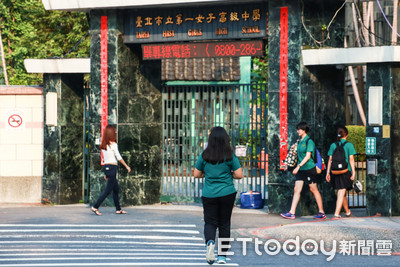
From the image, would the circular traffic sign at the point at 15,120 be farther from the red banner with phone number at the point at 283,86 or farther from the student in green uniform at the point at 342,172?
the student in green uniform at the point at 342,172

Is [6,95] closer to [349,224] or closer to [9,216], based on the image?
[9,216]

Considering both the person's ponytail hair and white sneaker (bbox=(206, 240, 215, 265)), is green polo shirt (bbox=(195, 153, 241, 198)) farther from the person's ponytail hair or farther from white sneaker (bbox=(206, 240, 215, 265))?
the person's ponytail hair

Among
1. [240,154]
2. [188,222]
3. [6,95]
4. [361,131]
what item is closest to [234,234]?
[188,222]

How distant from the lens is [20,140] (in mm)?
18656

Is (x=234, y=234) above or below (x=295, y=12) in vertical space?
below

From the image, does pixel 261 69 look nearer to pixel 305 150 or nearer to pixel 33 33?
pixel 33 33

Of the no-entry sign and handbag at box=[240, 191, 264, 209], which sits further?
the no-entry sign

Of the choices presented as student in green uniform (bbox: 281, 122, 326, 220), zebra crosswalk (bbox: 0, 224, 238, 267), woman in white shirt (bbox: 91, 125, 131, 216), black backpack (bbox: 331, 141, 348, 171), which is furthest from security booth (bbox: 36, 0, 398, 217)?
zebra crosswalk (bbox: 0, 224, 238, 267)

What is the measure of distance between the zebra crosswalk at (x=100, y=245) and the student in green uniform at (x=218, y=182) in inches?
18.5

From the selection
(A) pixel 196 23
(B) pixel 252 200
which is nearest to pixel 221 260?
(B) pixel 252 200

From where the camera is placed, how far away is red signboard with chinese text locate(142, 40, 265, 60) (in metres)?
16.6

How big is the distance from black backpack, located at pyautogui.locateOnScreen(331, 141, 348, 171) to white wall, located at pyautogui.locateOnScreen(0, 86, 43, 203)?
23.0ft

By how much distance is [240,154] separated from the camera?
17594 mm

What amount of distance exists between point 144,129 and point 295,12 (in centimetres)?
442
